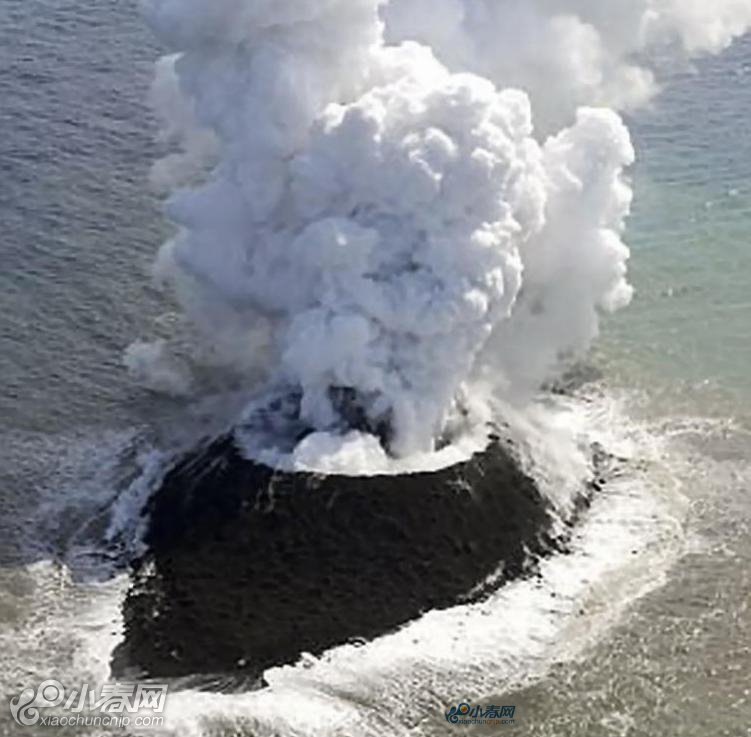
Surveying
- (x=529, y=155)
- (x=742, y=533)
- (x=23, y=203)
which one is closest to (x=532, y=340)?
(x=529, y=155)

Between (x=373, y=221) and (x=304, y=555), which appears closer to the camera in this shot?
(x=304, y=555)

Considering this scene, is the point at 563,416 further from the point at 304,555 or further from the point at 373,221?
the point at 304,555

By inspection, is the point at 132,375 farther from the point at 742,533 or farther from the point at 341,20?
the point at 742,533

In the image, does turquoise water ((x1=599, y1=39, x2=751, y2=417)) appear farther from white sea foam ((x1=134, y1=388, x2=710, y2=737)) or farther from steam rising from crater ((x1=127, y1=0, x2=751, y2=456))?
white sea foam ((x1=134, y1=388, x2=710, y2=737))

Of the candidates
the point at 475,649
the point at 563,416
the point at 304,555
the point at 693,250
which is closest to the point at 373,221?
the point at 563,416

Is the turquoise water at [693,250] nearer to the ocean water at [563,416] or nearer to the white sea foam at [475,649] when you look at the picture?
the ocean water at [563,416]

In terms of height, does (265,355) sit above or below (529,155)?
below
